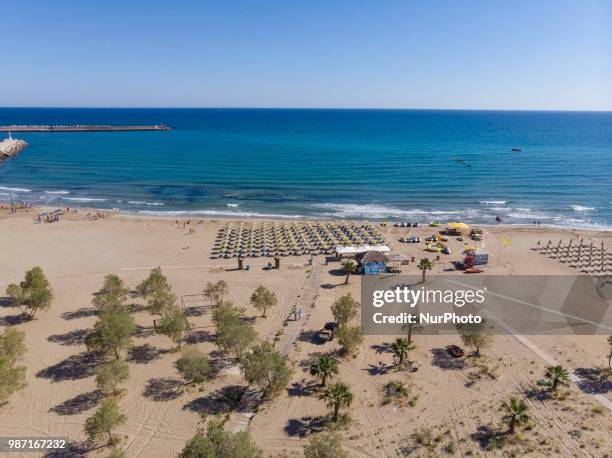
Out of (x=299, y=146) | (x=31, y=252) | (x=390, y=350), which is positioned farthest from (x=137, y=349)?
(x=299, y=146)

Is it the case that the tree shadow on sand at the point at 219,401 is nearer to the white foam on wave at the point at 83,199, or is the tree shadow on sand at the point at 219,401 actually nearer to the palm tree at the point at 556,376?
the palm tree at the point at 556,376

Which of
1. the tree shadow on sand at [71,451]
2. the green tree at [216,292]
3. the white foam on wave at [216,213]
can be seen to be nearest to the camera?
the tree shadow on sand at [71,451]

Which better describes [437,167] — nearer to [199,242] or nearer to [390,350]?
[199,242]

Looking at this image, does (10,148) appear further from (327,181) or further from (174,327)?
(174,327)

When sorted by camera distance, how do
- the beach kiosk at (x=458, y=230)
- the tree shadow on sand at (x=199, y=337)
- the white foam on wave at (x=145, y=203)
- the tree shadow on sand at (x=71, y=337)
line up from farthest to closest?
1. the white foam on wave at (x=145, y=203)
2. the beach kiosk at (x=458, y=230)
3. the tree shadow on sand at (x=199, y=337)
4. the tree shadow on sand at (x=71, y=337)

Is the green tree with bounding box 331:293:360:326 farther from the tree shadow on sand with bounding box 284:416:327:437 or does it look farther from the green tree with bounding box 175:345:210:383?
the green tree with bounding box 175:345:210:383

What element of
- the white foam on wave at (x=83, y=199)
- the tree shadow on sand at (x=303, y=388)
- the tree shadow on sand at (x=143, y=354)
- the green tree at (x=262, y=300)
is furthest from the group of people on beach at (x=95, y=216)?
the tree shadow on sand at (x=303, y=388)
